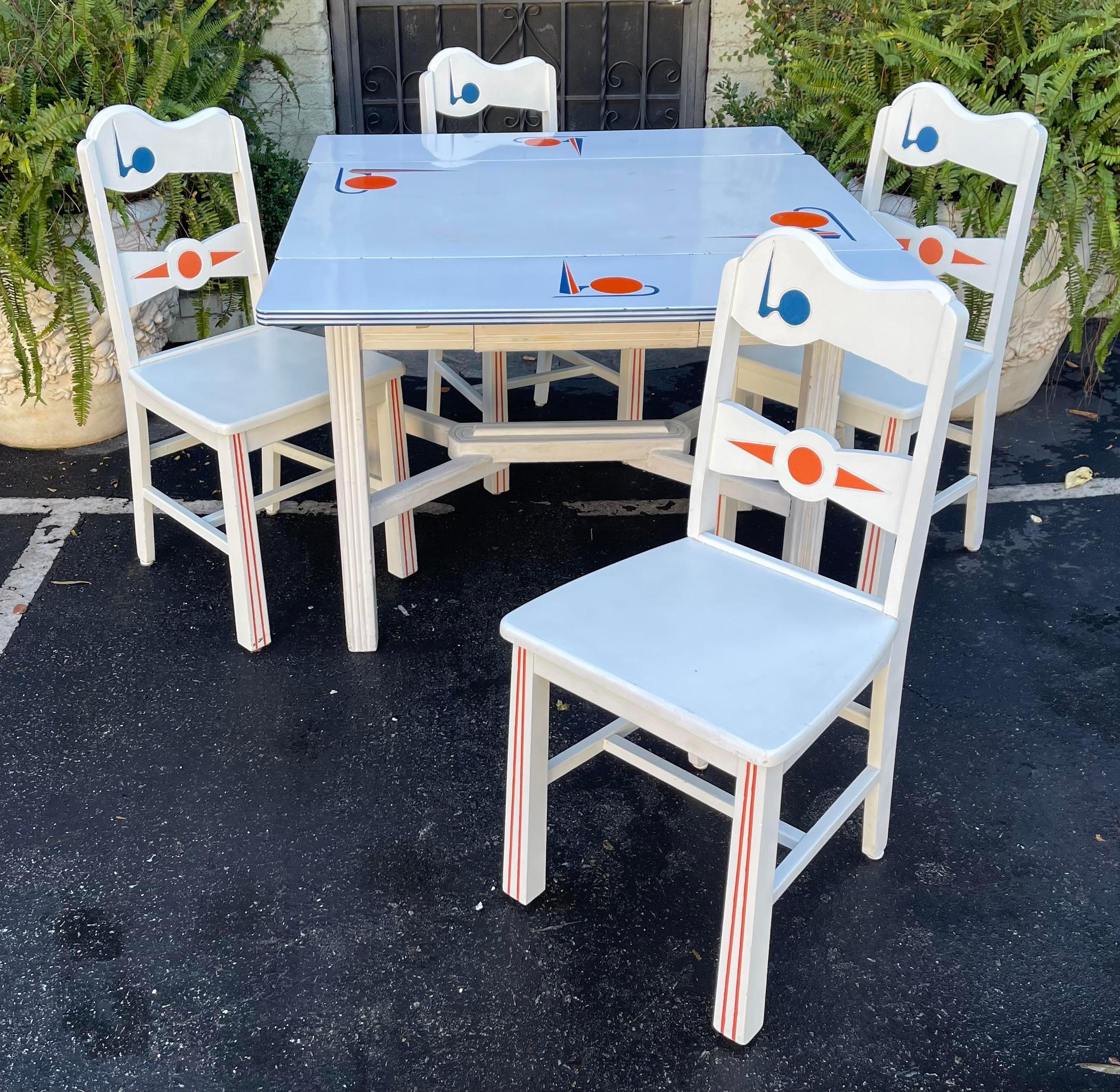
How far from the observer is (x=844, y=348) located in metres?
1.83

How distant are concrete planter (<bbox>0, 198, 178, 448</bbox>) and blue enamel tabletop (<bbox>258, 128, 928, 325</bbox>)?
0.69 meters

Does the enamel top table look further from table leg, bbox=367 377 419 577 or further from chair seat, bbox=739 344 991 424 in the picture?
chair seat, bbox=739 344 991 424

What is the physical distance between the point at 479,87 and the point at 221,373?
1352mm

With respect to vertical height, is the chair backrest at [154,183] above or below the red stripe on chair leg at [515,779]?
above

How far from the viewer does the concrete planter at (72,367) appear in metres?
3.43

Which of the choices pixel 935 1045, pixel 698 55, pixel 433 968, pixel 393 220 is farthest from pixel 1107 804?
pixel 698 55

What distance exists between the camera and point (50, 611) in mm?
2893

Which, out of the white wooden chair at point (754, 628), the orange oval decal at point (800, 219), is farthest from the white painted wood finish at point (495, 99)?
Answer: the white wooden chair at point (754, 628)

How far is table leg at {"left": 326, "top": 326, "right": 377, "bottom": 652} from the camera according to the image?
2400 millimetres

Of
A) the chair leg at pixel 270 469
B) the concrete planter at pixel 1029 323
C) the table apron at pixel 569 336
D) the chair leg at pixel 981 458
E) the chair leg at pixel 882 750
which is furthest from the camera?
the concrete planter at pixel 1029 323

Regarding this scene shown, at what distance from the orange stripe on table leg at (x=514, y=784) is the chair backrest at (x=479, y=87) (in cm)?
216

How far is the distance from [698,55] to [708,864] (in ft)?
12.2

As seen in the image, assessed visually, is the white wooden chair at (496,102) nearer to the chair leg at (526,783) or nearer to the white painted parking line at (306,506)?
the white painted parking line at (306,506)

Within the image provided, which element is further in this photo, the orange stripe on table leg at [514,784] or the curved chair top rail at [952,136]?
the curved chair top rail at [952,136]
